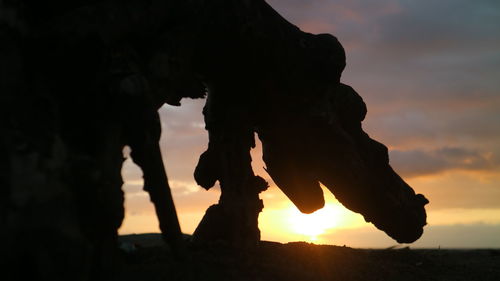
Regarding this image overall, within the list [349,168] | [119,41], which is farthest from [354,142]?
[119,41]

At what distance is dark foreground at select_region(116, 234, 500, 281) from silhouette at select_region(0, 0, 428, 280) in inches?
22.2

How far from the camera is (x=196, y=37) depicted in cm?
984

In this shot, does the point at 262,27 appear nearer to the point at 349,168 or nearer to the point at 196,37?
the point at 196,37

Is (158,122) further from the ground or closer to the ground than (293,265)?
further from the ground

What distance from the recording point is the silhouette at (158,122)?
6457 mm

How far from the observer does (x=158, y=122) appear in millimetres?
8102

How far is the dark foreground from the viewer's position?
8.48 metres

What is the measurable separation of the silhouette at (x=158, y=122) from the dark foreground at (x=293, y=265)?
1.85 feet

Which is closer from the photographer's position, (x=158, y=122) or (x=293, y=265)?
(x=158, y=122)

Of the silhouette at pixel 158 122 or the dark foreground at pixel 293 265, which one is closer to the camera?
the silhouette at pixel 158 122

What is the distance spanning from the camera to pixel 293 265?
396 inches

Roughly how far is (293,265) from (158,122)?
3856mm

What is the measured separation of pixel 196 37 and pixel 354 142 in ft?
18.3

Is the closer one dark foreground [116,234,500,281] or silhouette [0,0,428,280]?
silhouette [0,0,428,280]
